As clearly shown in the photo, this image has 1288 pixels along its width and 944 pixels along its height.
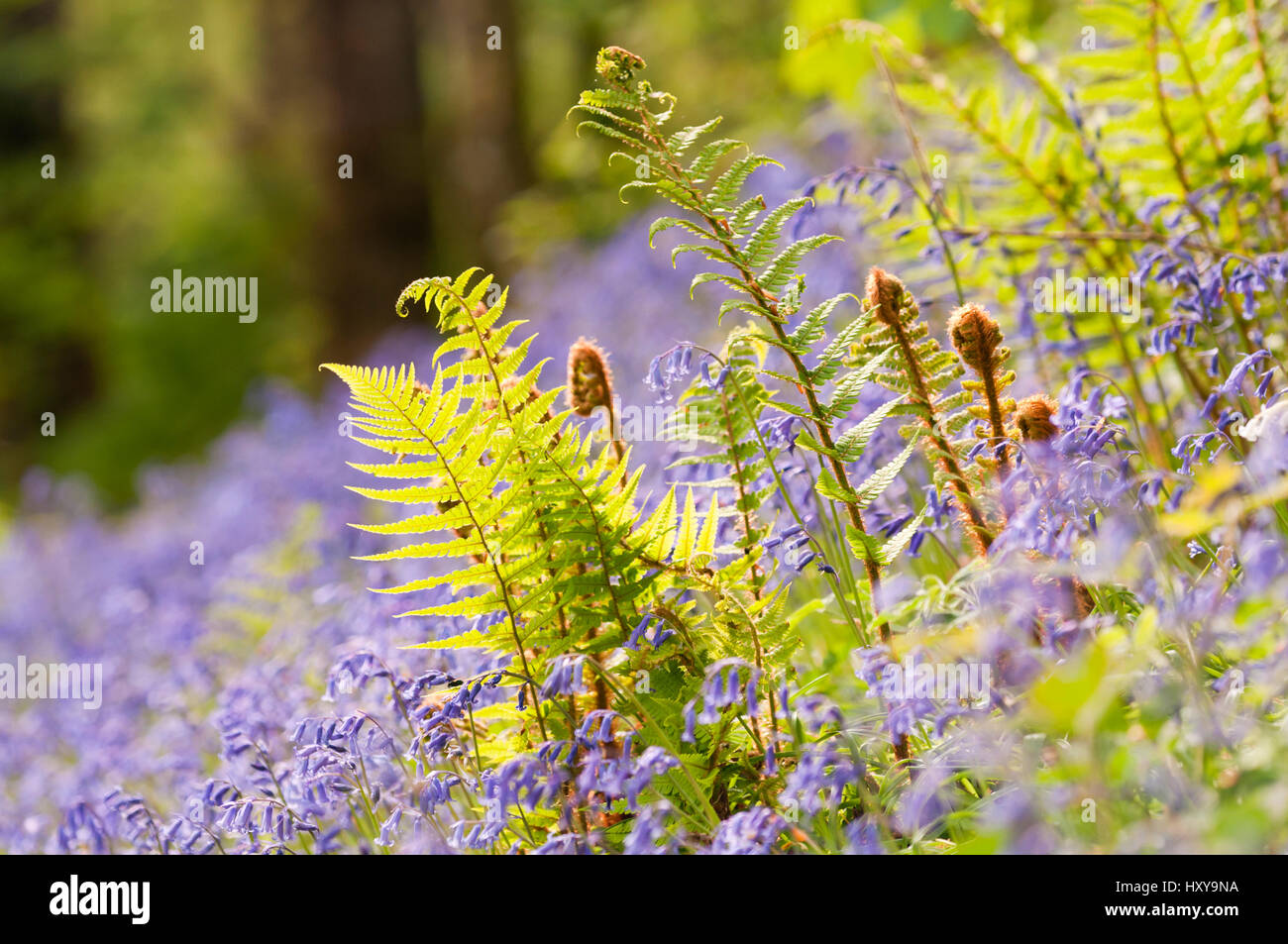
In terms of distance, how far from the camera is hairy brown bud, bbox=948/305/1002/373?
6.86 ft

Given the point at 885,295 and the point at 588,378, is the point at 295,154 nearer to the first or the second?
the point at 588,378

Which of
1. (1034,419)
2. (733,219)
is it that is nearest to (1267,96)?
(1034,419)

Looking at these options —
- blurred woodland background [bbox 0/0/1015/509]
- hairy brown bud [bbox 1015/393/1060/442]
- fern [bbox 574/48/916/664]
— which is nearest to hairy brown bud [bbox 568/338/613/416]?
fern [bbox 574/48/916/664]

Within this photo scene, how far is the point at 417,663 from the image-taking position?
127 inches

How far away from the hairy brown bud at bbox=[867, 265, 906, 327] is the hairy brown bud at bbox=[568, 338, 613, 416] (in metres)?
0.58

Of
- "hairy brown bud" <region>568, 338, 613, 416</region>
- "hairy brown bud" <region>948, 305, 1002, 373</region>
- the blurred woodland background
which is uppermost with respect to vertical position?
the blurred woodland background

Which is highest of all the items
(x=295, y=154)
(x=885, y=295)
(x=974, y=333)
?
(x=295, y=154)

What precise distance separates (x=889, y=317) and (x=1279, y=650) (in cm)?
93

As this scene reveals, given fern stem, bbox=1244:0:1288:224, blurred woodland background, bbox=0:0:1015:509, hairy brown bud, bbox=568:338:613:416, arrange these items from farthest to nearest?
1. blurred woodland background, bbox=0:0:1015:509
2. fern stem, bbox=1244:0:1288:224
3. hairy brown bud, bbox=568:338:613:416

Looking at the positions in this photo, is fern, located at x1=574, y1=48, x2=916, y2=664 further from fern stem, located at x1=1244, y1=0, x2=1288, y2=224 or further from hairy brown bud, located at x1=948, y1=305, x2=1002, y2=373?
fern stem, located at x1=1244, y1=0, x2=1288, y2=224

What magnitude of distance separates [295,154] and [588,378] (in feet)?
34.8

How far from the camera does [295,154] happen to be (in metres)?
12.0
